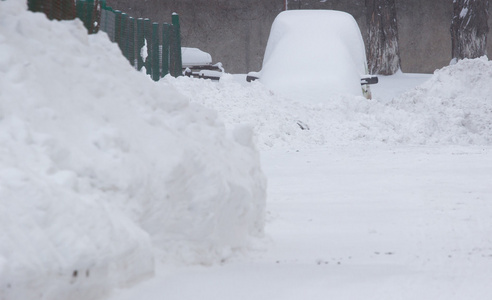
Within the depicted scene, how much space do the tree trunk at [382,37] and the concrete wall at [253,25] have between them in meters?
3.26

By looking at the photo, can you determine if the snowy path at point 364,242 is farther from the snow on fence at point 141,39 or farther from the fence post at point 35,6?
the snow on fence at point 141,39

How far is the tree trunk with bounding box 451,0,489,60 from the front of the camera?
64.4 ft

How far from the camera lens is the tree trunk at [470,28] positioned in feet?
64.4

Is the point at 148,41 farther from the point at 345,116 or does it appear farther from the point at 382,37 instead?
the point at 382,37

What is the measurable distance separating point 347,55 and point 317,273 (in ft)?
28.9

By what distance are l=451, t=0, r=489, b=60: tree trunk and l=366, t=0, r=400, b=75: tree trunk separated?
2464 millimetres

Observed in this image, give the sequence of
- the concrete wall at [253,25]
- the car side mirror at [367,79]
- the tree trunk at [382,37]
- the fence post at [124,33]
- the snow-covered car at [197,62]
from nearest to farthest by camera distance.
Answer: the car side mirror at [367,79] → the fence post at [124,33] → the snow-covered car at [197,62] → the tree trunk at [382,37] → the concrete wall at [253,25]

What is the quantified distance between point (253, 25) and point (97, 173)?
2247 cm

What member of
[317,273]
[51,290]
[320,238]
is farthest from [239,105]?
[51,290]

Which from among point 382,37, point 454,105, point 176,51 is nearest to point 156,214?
point 454,105

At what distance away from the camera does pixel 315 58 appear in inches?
491

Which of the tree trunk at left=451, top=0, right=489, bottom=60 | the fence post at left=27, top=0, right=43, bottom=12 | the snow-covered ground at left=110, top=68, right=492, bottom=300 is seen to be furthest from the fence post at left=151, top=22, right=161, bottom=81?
the fence post at left=27, top=0, right=43, bottom=12

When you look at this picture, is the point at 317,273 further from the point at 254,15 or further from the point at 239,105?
the point at 254,15

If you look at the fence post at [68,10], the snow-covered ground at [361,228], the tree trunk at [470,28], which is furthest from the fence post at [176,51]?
the fence post at [68,10]
